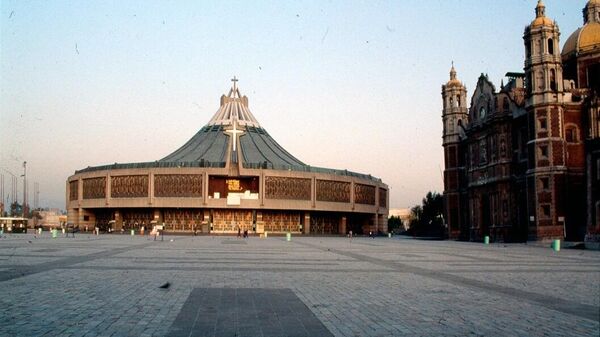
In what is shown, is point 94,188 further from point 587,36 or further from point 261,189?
point 587,36

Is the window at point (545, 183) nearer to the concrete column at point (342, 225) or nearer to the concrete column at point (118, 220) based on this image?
the concrete column at point (342, 225)

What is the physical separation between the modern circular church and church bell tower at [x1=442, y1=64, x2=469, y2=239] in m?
23.3

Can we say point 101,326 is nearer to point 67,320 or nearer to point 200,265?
point 67,320

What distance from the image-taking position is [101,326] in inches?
344

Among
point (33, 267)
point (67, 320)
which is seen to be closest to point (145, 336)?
point (67, 320)

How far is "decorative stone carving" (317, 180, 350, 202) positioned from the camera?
8969 cm

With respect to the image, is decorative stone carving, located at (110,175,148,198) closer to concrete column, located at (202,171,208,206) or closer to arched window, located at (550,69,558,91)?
concrete column, located at (202,171,208,206)

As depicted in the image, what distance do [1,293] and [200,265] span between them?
29.5ft

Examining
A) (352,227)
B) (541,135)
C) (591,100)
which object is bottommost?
(352,227)

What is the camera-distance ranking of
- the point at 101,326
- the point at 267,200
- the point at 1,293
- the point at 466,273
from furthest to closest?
the point at 267,200
the point at 466,273
the point at 1,293
the point at 101,326

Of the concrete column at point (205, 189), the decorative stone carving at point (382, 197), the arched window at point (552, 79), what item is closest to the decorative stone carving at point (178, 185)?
the concrete column at point (205, 189)

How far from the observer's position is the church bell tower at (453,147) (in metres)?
70.9

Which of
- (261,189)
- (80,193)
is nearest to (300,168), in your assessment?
(261,189)

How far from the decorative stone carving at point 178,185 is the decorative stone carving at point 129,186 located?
213 cm
